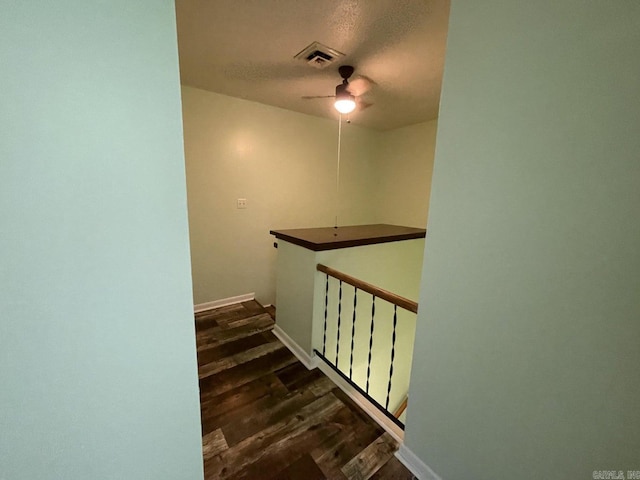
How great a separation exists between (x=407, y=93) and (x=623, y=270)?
240 cm

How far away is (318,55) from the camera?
5.87 ft

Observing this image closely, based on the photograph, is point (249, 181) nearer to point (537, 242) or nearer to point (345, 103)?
point (345, 103)

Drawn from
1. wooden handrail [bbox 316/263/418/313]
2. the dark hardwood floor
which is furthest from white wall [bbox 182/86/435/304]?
wooden handrail [bbox 316/263/418/313]

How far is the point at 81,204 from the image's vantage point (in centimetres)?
51

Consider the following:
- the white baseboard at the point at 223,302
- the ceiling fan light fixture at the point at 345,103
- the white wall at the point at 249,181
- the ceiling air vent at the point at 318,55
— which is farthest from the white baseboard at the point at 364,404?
the ceiling air vent at the point at 318,55

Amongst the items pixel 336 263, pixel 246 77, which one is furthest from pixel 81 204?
pixel 246 77

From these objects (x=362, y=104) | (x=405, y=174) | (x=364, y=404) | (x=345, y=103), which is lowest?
(x=364, y=404)

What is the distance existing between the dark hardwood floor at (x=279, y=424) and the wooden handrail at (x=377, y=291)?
31.8 inches

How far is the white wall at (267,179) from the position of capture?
2.62 metres

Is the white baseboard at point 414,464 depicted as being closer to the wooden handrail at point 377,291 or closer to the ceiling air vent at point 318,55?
the wooden handrail at point 377,291

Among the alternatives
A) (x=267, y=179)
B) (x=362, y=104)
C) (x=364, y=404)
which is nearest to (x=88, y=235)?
(x=364, y=404)

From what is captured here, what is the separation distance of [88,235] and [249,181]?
2.51 meters

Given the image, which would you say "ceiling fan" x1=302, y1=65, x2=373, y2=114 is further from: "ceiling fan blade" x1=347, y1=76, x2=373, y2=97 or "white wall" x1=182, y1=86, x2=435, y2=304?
"white wall" x1=182, y1=86, x2=435, y2=304

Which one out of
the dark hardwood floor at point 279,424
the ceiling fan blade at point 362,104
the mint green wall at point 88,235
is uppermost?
the ceiling fan blade at point 362,104
